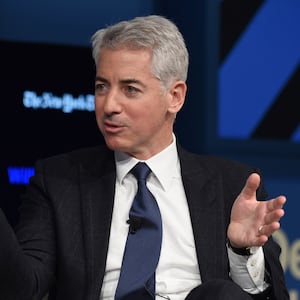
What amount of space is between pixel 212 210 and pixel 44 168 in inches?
19.1

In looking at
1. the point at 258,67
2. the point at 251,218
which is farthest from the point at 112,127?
the point at 258,67

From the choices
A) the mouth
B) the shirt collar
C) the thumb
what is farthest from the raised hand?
the mouth

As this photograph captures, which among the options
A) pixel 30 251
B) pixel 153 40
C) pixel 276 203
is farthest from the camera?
pixel 153 40

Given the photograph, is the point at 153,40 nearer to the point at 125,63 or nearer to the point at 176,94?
the point at 125,63

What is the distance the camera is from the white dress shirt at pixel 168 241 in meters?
2.47

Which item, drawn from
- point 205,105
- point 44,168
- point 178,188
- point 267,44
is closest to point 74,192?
point 44,168

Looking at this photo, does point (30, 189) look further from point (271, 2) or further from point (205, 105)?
point (271, 2)

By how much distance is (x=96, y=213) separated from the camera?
253 centimetres

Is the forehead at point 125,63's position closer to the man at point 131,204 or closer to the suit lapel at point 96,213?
the man at point 131,204

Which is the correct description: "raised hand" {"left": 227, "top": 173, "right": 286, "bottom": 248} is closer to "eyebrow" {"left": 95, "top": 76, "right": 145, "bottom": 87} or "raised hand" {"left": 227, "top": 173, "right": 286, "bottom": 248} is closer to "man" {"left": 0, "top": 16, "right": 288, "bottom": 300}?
"man" {"left": 0, "top": 16, "right": 288, "bottom": 300}

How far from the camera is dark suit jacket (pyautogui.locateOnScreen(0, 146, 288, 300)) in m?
2.45

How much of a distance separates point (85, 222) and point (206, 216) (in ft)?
1.09

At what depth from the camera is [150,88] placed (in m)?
2.58

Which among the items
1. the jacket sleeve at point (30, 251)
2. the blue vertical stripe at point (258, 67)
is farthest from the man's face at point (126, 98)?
the blue vertical stripe at point (258, 67)
